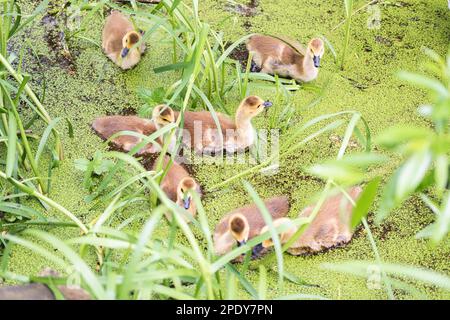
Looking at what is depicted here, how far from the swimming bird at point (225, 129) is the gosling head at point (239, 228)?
452 mm

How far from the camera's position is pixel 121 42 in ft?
9.36

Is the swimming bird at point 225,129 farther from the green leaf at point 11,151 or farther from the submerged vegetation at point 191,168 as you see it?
the green leaf at point 11,151

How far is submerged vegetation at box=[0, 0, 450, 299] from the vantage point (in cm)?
185

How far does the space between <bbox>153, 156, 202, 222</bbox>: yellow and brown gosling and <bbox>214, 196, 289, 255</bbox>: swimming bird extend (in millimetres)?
133

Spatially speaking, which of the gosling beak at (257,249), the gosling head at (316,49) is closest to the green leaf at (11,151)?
the gosling beak at (257,249)


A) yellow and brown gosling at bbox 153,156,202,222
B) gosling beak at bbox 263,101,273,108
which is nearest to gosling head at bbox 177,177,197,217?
yellow and brown gosling at bbox 153,156,202,222

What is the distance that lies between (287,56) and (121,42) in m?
0.67

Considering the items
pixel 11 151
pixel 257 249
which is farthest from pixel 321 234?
pixel 11 151

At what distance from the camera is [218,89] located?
263cm

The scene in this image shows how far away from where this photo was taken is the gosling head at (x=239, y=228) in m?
2.10

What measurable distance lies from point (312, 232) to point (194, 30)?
0.82 m
